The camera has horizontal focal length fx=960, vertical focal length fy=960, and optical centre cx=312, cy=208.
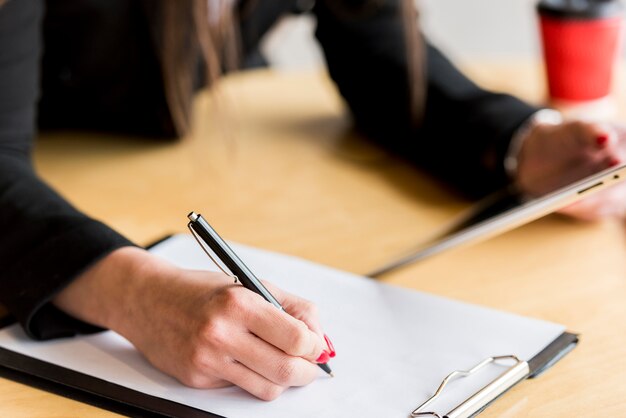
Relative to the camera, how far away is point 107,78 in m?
1.13

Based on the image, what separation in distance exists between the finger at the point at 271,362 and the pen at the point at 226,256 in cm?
2

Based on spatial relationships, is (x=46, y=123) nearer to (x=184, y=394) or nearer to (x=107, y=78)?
(x=107, y=78)

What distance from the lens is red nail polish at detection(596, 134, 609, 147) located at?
86 cm

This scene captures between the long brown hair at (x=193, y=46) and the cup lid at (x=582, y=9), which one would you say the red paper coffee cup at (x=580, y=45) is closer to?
the cup lid at (x=582, y=9)

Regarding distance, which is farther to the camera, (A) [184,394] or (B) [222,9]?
(B) [222,9]

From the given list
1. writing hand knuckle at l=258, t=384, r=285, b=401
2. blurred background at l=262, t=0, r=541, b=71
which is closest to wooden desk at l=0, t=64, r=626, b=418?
writing hand knuckle at l=258, t=384, r=285, b=401

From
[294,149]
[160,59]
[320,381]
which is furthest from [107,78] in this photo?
[320,381]

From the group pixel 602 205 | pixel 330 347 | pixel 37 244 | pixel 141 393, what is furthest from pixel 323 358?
pixel 602 205

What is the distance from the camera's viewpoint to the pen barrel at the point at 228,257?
0.62 meters

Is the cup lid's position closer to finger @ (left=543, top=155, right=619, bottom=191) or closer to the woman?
the woman

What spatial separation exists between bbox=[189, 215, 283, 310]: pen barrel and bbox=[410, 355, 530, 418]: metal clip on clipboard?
4.5 inches

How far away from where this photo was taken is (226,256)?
2.04 feet

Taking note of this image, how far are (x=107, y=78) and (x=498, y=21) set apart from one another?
1648 millimetres

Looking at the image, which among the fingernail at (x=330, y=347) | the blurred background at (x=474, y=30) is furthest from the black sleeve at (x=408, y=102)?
the blurred background at (x=474, y=30)
